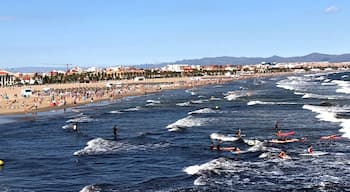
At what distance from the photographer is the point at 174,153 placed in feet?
134

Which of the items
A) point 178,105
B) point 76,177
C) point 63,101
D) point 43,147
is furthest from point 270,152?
point 63,101

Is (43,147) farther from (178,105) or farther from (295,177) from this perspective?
(178,105)

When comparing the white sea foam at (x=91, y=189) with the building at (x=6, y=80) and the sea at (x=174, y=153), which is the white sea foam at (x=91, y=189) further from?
the building at (x=6, y=80)

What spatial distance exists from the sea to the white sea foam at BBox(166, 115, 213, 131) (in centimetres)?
11

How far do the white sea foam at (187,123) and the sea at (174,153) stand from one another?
0.11 m

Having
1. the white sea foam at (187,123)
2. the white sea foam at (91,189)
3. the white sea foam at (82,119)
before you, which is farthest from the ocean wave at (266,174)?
the white sea foam at (82,119)

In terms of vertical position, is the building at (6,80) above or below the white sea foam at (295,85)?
above

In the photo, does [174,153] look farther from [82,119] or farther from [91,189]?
[82,119]

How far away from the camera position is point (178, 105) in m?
85.4

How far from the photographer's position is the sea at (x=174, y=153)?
3128 cm

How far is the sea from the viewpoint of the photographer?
3128cm

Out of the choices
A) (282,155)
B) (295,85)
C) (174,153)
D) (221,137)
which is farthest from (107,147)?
(295,85)

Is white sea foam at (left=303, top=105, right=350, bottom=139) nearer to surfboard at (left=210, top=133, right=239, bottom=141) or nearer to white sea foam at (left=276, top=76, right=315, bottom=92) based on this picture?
surfboard at (left=210, top=133, right=239, bottom=141)

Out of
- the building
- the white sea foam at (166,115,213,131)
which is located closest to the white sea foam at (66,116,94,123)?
the white sea foam at (166,115,213,131)
